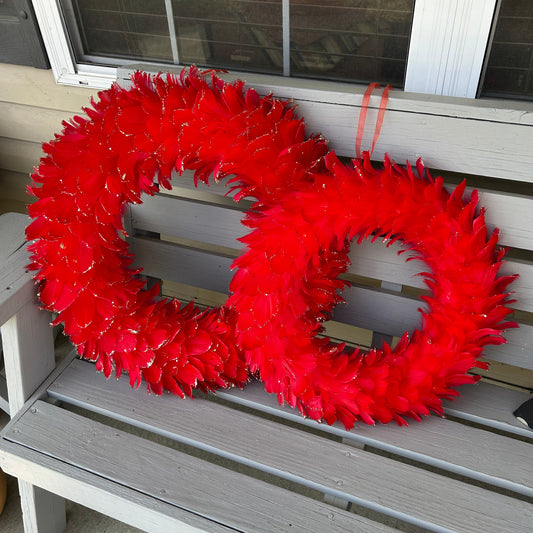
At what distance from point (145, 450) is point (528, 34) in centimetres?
121

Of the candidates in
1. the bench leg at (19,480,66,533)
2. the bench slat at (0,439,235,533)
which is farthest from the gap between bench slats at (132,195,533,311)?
the bench leg at (19,480,66,533)

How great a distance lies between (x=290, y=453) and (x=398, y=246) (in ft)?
1.63

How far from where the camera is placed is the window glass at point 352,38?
129cm

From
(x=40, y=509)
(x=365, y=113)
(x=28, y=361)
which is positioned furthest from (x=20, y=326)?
(x=365, y=113)

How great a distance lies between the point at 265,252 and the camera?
1073mm

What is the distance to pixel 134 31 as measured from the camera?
159 cm

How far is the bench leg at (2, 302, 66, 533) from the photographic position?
1.20m

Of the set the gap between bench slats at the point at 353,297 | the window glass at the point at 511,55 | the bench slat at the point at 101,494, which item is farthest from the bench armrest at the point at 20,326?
the window glass at the point at 511,55

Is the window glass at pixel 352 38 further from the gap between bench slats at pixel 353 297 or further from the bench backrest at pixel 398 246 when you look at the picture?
the gap between bench slats at pixel 353 297

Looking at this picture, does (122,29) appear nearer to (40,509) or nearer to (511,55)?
(511,55)

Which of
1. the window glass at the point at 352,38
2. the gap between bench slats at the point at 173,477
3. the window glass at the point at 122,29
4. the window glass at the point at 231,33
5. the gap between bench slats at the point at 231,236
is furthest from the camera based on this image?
the window glass at the point at 122,29

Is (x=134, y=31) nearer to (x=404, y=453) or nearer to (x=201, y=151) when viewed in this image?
(x=201, y=151)

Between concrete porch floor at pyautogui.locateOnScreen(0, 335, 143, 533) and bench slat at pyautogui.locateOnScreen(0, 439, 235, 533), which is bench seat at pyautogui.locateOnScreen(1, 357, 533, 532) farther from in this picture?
concrete porch floor at pyautogui.locateOnScreen(0, 335, 143, 533)

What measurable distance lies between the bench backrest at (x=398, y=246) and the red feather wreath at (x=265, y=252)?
53 millimetres
